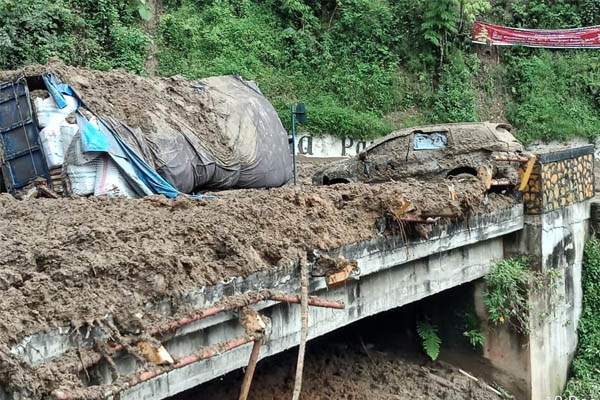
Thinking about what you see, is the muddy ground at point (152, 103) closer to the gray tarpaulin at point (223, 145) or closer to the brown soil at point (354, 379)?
the gray tarpaulin at point (223, 145)

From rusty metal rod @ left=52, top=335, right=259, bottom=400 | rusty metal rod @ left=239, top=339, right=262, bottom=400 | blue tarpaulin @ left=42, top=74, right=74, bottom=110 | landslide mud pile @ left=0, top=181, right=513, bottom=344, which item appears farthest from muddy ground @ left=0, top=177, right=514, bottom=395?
blue tarpaulin @ left=42, top=74, right=74, bottom=110

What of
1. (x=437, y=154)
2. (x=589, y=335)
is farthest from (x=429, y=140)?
(x=589, y=335)

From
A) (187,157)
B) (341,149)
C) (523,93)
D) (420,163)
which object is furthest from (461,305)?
(523,93)

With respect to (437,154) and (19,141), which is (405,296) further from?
(19,141)

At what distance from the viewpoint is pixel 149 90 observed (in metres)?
9.44

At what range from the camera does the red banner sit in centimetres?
2245

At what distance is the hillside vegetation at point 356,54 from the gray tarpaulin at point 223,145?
21.9 feet

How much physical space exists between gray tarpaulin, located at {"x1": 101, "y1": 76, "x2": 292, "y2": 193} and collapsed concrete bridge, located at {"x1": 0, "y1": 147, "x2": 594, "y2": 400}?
131 inches

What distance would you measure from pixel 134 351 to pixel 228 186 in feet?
19.4

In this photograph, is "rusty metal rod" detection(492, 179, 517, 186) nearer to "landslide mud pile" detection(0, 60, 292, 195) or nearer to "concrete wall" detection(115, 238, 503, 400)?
"concrete wall" detection(115, 238, 503, 400)

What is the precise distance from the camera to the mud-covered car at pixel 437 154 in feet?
33.3

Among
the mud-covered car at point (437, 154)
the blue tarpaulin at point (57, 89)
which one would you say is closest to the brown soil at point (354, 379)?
the mud-covered car at point (437, 154)

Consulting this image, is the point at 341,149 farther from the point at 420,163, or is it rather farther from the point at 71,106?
the point at 71,106

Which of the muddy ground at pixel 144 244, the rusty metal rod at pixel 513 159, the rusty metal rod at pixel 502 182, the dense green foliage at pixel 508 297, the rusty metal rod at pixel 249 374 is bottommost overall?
the dense green foliage at pixel 508 297
